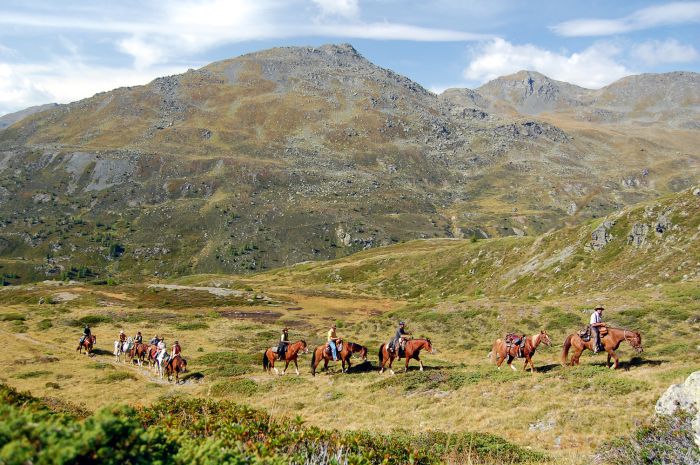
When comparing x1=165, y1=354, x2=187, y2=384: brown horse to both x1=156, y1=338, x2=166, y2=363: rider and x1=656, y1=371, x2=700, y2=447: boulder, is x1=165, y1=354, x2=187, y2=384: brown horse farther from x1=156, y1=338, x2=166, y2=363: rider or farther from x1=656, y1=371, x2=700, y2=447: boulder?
x1=656, y1=371, x2=700, y2=447: boulder

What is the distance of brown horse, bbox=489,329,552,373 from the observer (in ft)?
90.0

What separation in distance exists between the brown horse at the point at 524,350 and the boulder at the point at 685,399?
1241 cm

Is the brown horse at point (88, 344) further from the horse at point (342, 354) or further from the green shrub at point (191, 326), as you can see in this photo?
the horse at point (342, 354)

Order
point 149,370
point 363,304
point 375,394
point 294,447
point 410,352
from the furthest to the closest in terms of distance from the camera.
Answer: point 363,304
point 149,370
point 410,352
point 375,394
point 294,447

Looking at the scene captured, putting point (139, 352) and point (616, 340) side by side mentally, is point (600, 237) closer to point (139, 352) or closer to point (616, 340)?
point (616, 340)

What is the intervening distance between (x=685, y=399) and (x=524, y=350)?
1459cm

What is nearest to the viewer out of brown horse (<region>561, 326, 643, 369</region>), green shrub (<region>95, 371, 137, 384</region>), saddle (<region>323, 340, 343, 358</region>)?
brown horse (<region>561, 326, 643, 369</region>)

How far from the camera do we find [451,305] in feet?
179

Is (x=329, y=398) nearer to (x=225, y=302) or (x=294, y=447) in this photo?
(x=294, y=447)

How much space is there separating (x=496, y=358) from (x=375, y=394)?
32.6 feet

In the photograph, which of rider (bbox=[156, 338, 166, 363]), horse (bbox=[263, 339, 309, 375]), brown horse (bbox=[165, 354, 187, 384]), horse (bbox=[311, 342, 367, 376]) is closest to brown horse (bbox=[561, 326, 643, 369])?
horse (bbox=[311, 342, 367, 376])

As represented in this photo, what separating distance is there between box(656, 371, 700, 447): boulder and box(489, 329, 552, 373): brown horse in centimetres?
1241

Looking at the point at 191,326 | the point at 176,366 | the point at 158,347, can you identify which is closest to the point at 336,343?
the point at 176,366

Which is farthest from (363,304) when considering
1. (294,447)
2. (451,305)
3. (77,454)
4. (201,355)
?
(77,454)
